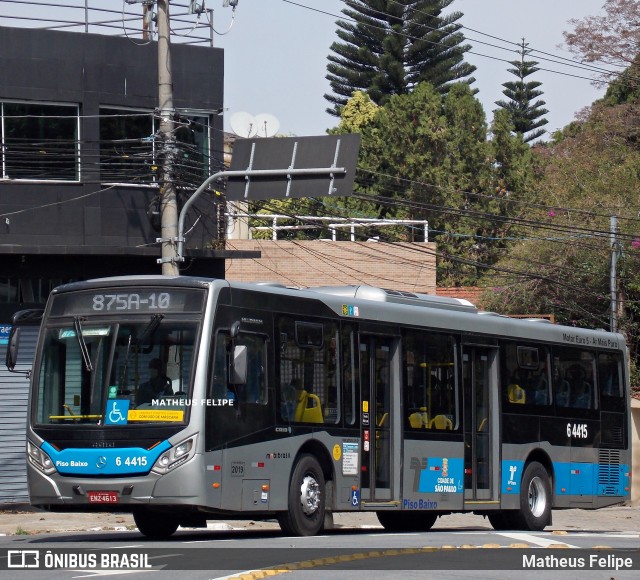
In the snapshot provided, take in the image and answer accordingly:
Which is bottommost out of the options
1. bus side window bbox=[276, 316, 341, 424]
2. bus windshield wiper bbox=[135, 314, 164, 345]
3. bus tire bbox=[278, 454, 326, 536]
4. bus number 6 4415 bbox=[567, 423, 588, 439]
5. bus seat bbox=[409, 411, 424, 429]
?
bus tire bbox=[278, 454, 326, 536]

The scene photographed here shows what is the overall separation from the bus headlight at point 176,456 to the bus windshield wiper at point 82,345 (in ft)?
4.35

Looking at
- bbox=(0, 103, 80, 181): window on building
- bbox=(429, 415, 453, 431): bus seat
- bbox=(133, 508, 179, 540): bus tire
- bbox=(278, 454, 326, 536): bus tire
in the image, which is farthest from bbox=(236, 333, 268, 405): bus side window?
bbox=(0, 103, 80, 181): window on building

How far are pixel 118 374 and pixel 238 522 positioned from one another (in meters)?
7.86

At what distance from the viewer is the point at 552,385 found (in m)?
20.6

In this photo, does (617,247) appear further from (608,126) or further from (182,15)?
(182,15)

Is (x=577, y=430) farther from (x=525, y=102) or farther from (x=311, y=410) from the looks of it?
(x=525, y=102)

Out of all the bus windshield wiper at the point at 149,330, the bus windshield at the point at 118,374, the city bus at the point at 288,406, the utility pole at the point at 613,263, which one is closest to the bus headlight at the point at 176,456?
the city bus at the point at 288,406

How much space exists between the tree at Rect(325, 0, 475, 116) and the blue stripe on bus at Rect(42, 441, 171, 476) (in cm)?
4569

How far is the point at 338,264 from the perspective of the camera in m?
34.4

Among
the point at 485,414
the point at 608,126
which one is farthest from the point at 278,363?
the point at 608,126

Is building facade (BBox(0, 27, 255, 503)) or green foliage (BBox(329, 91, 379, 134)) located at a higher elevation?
green foliage (BBox(329, 91, 379, 134))

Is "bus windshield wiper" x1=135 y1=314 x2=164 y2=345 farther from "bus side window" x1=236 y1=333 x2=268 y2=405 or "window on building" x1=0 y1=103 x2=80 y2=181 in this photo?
"window on building" x1=0 y1=103 x2=80 y2=181

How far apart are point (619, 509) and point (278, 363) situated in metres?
16.1

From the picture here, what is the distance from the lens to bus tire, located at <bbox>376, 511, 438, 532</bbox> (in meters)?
19.5
